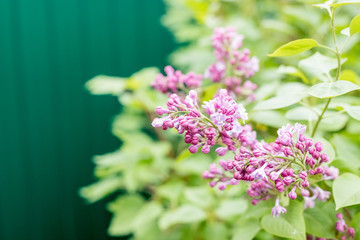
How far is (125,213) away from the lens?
187 centimetres

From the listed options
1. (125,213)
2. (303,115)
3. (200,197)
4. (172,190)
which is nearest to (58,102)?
(125,213)

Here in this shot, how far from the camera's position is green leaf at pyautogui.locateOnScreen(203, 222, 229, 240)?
55.1 inches

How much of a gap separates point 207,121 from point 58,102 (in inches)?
84.9

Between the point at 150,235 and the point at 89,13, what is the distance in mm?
1514

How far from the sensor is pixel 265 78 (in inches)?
50.2

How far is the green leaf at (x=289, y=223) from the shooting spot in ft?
1.95

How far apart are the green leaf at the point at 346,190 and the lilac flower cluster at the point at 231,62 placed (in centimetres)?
29

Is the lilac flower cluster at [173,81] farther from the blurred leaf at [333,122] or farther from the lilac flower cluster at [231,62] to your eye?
the blurred leaf at [333,122]

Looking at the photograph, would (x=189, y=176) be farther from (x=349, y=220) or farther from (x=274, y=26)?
(x=349, y=220)

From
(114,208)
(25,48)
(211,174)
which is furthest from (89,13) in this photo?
(211,174)

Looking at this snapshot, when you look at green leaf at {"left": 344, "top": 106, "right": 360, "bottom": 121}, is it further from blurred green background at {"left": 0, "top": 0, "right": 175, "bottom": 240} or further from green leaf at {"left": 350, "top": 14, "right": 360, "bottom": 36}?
blurred green background at {"left": 0, "top": 0, "right": 175, "bottom": 240}

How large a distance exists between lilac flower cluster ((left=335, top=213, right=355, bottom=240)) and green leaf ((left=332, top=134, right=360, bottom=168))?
0.19 metres

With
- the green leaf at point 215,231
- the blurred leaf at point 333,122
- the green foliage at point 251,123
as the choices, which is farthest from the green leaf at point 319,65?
the green leaf at point 215,231

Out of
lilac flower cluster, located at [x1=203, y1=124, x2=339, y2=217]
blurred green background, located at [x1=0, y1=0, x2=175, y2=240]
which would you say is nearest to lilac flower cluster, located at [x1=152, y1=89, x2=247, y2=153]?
lilac flower cluster, located at [x1=203, y1=124, x2=339, y2=217]
